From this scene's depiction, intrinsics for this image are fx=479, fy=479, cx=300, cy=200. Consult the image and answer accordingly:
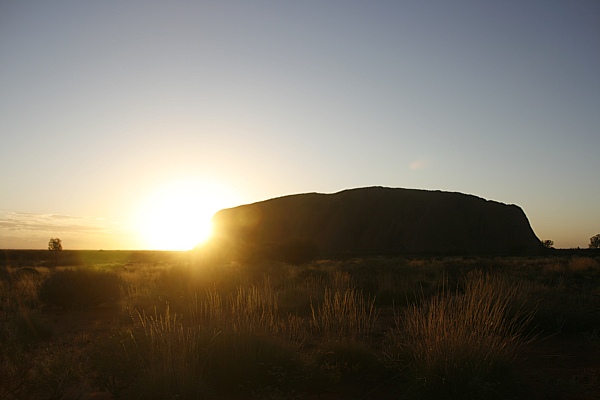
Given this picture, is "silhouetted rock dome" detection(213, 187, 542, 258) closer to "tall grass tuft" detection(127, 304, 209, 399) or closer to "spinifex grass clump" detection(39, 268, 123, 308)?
"spinifex grass clump" detection(39, 268, 123, 308)

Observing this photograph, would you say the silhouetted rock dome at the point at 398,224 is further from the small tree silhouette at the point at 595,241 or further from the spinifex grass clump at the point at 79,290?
the spinifex grass clump at the point at 79,290

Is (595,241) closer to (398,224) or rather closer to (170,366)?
(398,224)

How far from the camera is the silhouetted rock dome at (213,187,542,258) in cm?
6706

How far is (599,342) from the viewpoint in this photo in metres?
7.55

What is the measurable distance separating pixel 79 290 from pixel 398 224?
5910 centimetres

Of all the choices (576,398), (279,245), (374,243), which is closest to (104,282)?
(576,398)

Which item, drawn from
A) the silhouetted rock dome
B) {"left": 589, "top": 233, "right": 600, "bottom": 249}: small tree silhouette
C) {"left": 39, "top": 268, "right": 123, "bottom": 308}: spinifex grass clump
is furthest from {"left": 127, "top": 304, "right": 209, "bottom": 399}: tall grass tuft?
{"left": 589, "top": 233, "right": 600, "bottom": 249}: small tree silhouette

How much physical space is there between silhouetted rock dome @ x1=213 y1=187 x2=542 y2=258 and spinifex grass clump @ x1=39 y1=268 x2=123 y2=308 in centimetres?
4600

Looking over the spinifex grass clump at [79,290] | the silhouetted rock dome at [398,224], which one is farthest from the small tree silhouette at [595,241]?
the spinifex grass clump at [79,290]

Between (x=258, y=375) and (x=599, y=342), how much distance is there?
18.0ft

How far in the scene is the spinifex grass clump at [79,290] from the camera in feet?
50.2

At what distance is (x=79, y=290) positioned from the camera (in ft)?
51.2

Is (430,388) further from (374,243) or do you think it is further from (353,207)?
A: (353,207)

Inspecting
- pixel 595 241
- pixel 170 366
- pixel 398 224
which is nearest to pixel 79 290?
pixel 170 366
